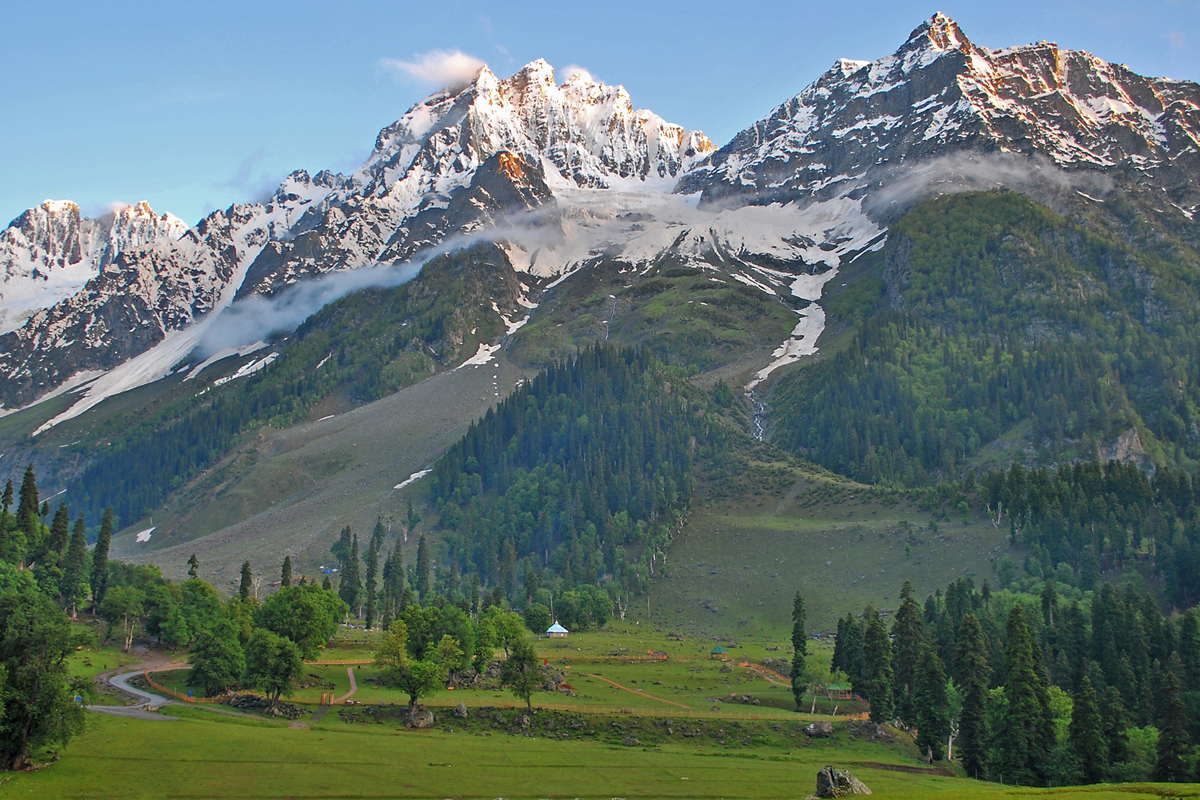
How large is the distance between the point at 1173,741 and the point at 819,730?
28.7 m

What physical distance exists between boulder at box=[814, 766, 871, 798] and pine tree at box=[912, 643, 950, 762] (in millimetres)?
39160

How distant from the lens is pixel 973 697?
9025 cm

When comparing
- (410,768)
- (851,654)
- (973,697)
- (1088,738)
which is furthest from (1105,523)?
(410,768)

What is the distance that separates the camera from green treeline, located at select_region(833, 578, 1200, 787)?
80.7 m

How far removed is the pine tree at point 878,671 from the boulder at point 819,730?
9.34 m

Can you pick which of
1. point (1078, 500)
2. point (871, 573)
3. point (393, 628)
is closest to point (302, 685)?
point (393, 628)

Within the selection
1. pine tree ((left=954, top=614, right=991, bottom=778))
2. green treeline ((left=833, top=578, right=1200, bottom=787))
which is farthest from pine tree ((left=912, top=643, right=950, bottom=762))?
pine tree ((left=954, top=614, right=991, bottom=778))

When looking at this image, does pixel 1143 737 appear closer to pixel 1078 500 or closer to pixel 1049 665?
pixel 1049 665

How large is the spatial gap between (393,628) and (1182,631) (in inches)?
3195

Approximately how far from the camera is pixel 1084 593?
474 feet

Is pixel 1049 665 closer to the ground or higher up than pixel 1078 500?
closer to the ground

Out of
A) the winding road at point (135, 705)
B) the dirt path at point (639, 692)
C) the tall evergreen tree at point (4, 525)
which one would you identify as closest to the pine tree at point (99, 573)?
the tall evergreen tree at point (4, 525)

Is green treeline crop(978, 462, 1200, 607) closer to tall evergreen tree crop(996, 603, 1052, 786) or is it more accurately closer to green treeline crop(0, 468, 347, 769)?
tall evergreen tree crop(996, 603, 1052, 786)

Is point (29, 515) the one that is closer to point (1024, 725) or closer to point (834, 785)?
point (834, 785)
